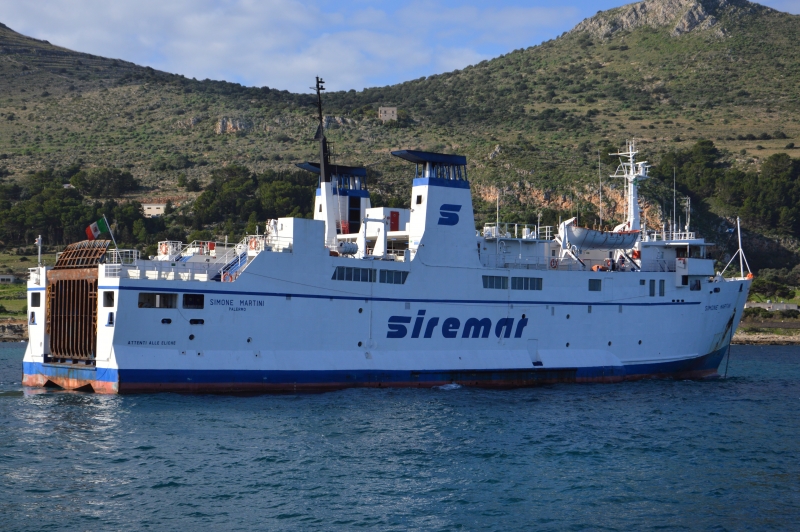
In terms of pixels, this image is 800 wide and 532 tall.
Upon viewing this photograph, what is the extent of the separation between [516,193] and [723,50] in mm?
61556

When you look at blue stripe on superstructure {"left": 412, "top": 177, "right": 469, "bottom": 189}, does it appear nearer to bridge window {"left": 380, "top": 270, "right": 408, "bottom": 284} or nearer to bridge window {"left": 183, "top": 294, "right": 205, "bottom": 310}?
bridge window {"left": 380, "top": 270, "right": 408, "bottom": 284}

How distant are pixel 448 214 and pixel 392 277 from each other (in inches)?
150

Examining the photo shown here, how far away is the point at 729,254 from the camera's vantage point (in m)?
87.1

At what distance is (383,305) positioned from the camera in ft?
112

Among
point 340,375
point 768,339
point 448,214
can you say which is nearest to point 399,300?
point 340,375

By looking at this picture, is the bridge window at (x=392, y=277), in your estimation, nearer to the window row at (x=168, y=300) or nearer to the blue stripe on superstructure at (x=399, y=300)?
the blue stripe on superstructure at (x=399, y=300)

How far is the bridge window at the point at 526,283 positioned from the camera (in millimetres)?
37250

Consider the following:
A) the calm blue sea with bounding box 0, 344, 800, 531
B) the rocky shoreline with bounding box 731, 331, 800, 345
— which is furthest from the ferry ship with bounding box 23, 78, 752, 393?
the rocky shoreline with bounding box 731, 331, 800, 345

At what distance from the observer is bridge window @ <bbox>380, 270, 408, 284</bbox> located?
34.3m

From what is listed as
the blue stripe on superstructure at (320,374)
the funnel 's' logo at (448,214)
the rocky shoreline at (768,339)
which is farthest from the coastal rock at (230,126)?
the blue stripe on superstructure at (320,374)

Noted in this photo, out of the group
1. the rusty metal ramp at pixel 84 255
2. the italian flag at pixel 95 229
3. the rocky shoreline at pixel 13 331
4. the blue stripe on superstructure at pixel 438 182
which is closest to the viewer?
the rusty metal ramp at pixel 84 255

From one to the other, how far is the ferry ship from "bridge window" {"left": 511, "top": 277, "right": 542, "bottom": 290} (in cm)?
8

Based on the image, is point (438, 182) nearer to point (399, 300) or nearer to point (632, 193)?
point (399, 300)

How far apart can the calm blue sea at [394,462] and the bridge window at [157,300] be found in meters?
2.98
